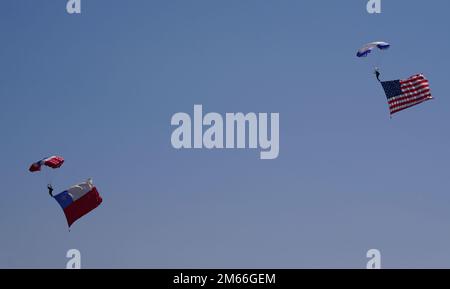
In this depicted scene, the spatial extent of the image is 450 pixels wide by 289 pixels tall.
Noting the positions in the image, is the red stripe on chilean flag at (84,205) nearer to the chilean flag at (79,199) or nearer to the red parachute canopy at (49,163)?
the chilean flag at (79,199)

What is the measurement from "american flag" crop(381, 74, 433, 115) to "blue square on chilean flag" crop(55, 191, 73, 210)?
27.9 meters

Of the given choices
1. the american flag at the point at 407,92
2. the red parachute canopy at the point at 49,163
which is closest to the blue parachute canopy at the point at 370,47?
the american flag at the point at 407,92

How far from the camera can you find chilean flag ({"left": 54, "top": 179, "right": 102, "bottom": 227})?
110 metres

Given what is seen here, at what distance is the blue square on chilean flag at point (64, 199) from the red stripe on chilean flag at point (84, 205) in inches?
11.6

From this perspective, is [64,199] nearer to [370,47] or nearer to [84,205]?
[84,205]

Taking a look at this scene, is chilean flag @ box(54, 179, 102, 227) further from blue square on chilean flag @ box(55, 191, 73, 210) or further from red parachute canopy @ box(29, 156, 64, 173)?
red parachute canopy @ box(29, 156, 64, 173)

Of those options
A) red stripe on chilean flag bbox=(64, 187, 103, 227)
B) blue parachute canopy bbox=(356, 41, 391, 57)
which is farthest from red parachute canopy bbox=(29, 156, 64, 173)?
blue parachute canopy bbox=(356, 41, 391, 57)

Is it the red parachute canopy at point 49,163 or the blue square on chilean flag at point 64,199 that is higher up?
the red parachute canopy at point 49,163

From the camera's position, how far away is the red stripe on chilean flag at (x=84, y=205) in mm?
109250
